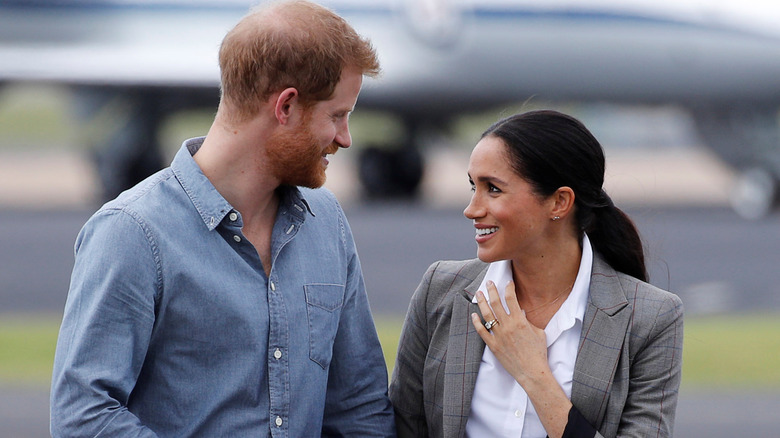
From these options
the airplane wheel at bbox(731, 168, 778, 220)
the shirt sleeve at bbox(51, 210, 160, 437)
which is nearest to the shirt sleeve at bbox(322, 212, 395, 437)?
the shirt sleeve at bbox(51, 210, 160, 437)

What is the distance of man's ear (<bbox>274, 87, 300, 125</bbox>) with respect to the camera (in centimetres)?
199

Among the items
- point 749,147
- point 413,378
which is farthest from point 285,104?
point 749,147

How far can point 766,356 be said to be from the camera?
21.7 feet

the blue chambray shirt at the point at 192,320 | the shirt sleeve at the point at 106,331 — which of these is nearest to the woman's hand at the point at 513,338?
the blue chambray shirt at the point at 192,320

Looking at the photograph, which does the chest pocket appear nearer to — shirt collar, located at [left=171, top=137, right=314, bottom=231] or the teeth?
shirt collar, located at [left=171, top=137, right=314, bottom=231]

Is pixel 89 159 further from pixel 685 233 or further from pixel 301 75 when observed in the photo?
pixel 301 75

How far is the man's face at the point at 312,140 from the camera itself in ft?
6.71

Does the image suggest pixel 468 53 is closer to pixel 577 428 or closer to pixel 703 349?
pixel 703 349

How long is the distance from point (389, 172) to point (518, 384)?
47.7 feet

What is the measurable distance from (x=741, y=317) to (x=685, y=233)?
517 centimetres

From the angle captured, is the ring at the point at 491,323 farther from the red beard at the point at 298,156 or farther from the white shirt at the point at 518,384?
the red beard at the point at 298,156

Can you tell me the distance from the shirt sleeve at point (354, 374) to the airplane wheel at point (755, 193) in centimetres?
1368

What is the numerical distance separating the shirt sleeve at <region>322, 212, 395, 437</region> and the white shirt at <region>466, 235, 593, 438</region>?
0.23 m

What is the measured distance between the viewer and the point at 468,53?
49.3 feet
